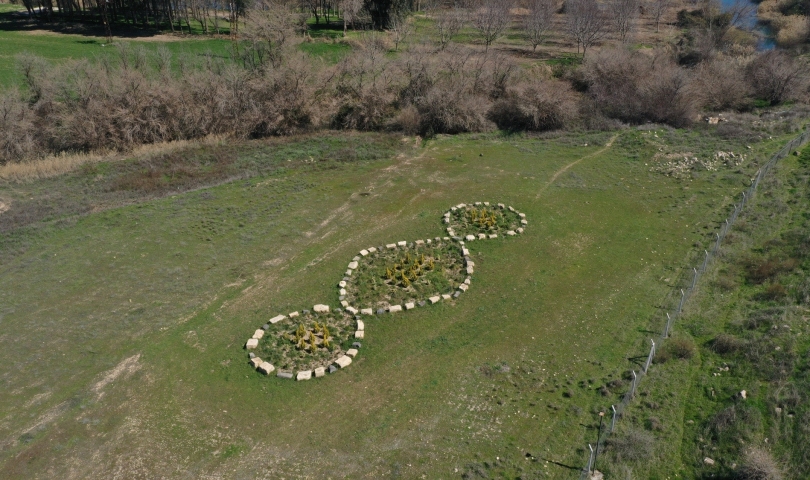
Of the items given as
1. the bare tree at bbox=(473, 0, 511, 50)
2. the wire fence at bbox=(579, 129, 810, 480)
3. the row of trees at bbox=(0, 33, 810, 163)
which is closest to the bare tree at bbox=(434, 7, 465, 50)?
the bare tree at bbox=(473, 0, 511, 50)

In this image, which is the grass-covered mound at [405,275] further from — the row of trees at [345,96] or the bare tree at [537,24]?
the bare tree at [537,24]

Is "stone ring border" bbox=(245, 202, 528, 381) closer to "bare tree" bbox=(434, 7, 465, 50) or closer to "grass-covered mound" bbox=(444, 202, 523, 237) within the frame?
"grass-covered mound" bbox=(444, 202, 523, 237)

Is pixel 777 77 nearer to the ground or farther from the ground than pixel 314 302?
farther from the ground

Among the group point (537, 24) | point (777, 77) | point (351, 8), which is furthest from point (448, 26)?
point (777, 77)

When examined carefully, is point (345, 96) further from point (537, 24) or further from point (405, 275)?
point (537, 24)

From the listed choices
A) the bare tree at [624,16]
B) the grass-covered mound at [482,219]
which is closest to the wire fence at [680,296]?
the grass-covered mound at [482,219]

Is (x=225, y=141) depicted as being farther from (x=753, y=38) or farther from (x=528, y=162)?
(x=753, y=38)

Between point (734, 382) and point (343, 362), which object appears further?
point (343, 362)
